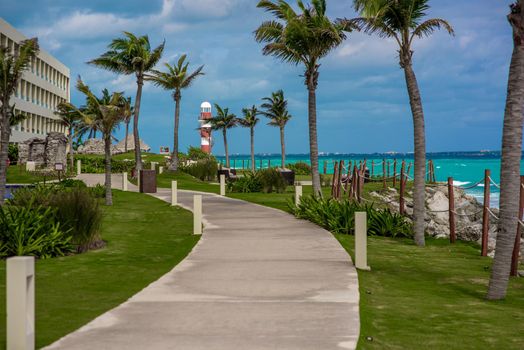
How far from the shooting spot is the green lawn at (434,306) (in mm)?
7574

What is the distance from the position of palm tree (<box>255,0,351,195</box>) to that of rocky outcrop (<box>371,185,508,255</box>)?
5228 millimetres

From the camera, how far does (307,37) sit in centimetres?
2733

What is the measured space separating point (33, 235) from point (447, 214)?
2535 cm

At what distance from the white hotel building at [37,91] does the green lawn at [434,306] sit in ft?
182

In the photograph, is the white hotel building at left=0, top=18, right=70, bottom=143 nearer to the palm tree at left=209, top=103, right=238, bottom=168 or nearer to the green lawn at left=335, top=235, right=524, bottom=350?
the palm tree at left=209, top=103, right=238, bottom=168

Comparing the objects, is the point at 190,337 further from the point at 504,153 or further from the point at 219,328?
the point at 504,153

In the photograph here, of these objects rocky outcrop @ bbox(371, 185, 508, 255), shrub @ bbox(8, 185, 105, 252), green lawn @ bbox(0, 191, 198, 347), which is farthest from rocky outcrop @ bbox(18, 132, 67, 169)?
shrub @ bbox(8, 185, 105, 252)

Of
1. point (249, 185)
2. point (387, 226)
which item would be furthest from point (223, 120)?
point (387, 226)

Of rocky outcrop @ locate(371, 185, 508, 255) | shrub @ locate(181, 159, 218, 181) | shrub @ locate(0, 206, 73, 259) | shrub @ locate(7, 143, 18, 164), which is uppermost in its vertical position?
shrub @ locate(7, 143, 18, 164)

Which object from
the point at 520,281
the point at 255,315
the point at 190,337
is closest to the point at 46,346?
the point at 190,337

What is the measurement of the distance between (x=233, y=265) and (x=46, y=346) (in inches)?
232

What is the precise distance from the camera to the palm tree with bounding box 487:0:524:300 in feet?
32.7

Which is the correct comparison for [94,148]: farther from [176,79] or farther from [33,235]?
[33,235]

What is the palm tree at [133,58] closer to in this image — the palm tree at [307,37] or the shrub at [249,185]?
the shrub at [249,185]
